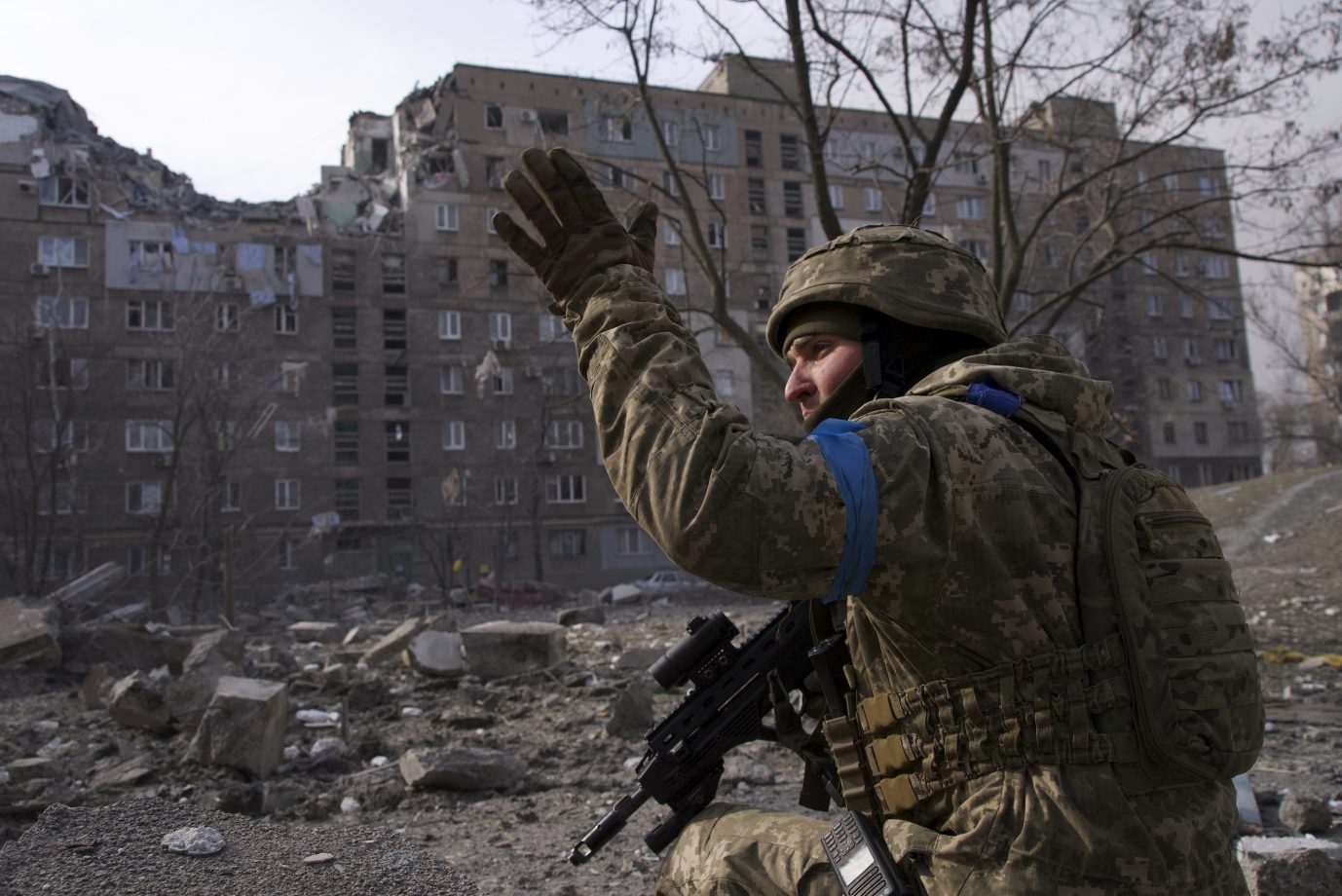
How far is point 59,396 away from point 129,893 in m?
29.4

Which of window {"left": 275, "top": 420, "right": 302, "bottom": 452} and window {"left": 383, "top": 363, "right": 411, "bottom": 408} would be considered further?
window {"left": 383, "top": 363, "right": 411, "bottom": 408}

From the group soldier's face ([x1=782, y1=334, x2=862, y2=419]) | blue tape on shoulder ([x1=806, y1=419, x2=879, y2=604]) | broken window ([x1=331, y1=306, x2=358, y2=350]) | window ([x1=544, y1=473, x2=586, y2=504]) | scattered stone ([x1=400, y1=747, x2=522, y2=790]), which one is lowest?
scattered stone ([x1=400, y1=747, x2=522, y2=790])

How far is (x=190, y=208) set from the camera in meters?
31.7

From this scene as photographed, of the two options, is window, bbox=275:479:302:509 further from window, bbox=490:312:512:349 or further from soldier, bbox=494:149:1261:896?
soldier, bbox=494:149:1261:896

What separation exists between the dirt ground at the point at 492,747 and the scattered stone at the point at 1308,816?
91 millimetres

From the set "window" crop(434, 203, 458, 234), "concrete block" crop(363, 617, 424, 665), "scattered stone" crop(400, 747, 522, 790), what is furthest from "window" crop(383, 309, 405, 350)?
"scattered stone" crop(400, 747, 522, 790)

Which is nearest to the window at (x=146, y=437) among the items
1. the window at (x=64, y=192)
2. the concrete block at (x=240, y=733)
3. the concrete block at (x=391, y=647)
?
the window at (x=64, y=192)

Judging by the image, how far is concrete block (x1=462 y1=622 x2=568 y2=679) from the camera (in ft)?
26.7

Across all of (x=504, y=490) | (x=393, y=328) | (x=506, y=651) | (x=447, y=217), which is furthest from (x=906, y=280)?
(x=447, y=217)

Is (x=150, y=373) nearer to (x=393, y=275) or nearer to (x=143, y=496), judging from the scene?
(x=143, y=496)

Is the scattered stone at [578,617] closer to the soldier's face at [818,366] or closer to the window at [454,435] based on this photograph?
the soldier's face at [818,366]

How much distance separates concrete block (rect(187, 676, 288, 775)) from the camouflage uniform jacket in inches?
182

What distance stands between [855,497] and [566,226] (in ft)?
2.35

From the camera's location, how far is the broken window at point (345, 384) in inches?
1238
